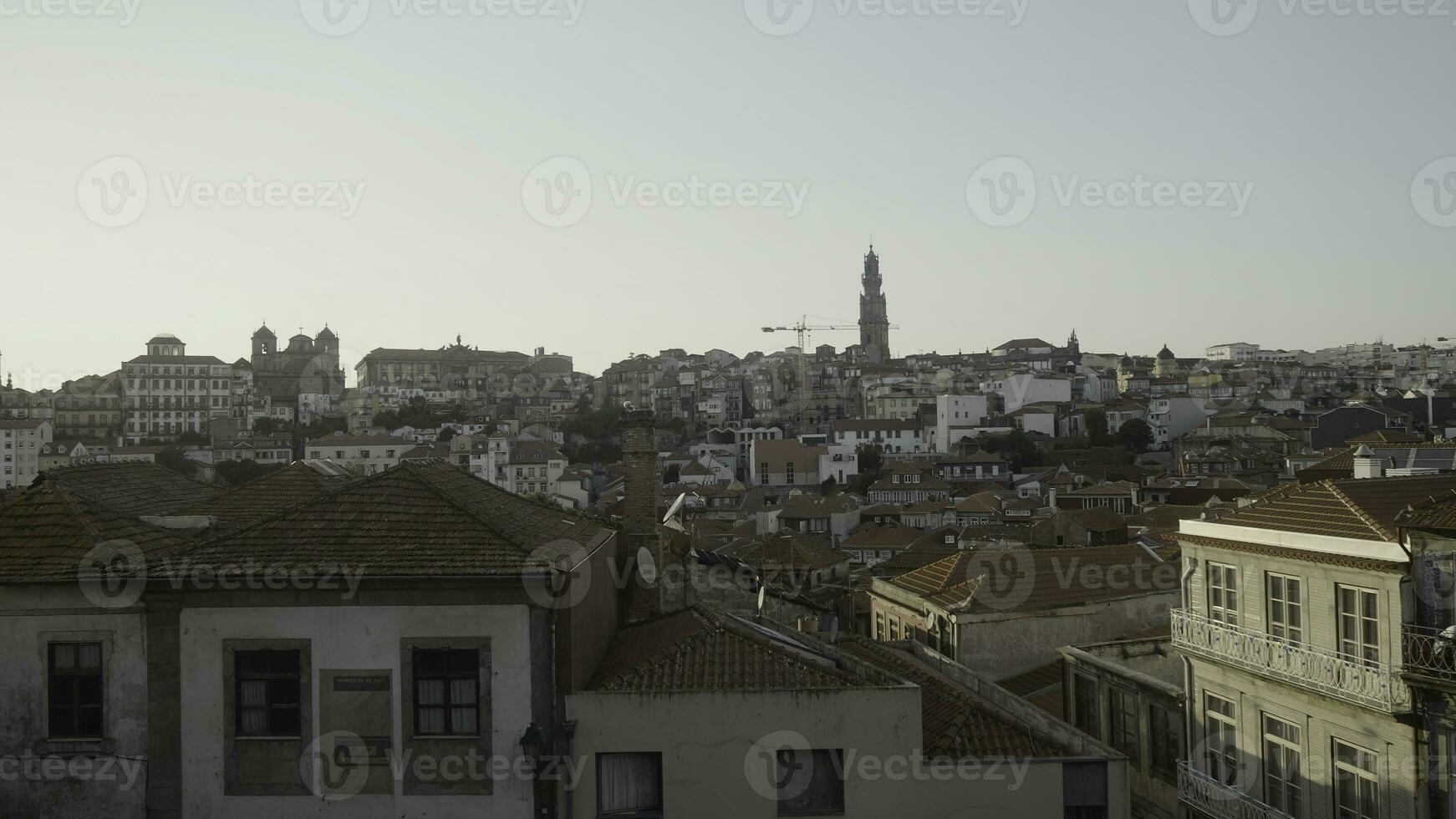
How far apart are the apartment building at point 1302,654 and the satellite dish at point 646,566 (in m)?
7.96

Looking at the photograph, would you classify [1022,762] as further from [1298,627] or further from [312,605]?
[312,605]

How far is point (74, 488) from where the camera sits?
13531 millimetres

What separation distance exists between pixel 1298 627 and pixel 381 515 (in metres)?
11.5

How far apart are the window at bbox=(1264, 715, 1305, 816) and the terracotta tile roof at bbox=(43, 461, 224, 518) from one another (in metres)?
14.9

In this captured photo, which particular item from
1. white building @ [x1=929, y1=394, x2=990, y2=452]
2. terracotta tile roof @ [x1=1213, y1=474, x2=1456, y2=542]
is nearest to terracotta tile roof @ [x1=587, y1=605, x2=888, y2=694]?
terracotta tile roof @ [x1=1213, y1=474, x2=1456, y2=542]

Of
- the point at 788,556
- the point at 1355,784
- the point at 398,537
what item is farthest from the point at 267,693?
the point at 788,556

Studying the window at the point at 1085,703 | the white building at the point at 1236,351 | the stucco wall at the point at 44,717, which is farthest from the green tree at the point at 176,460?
the white building at the point at 1236,351

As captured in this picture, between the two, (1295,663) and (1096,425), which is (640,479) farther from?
(1096,425)

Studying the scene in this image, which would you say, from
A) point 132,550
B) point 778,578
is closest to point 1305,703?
point 132,550

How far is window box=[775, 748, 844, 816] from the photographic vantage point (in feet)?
37.8

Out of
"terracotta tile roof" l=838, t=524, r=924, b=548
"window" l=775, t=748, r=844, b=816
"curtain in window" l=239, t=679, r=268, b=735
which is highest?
"curtain in window" l=239, t=679, r=268, b=735

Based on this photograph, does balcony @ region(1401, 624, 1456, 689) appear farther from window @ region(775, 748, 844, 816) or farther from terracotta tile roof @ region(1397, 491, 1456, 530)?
window @ region(775, 748, 844, 816)

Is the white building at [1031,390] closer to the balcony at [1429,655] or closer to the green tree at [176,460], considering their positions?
the green tree at [176,460]

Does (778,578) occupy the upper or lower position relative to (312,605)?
lower
